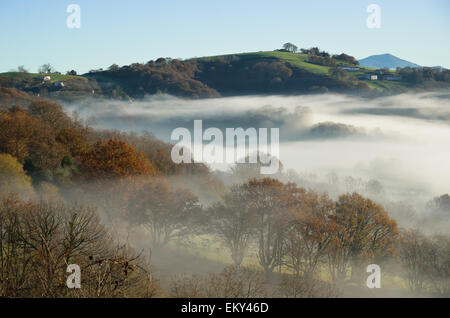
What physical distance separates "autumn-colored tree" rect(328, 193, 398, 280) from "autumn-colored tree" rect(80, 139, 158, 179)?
71.3 ft

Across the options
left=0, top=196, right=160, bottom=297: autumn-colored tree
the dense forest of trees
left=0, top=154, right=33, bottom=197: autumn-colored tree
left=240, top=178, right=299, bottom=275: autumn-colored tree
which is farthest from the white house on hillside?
left=0, top=196, right=160, bottom=297: autumn-colored tree

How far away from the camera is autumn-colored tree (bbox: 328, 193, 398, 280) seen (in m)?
40.8

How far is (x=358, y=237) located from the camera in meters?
42.3

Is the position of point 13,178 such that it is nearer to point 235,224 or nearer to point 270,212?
point 235,224

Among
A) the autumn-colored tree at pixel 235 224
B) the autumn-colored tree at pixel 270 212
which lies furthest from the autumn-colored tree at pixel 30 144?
the autumn-colored tree at pixel 270 212

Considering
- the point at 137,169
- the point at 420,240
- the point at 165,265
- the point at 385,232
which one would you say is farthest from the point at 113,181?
the point at 420,240

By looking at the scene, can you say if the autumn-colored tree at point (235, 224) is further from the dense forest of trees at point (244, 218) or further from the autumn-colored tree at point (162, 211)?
the autumn-colored tree at point (162, 211)

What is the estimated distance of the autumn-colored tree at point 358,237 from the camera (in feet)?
134

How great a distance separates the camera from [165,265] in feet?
125

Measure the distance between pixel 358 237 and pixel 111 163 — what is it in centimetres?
2664

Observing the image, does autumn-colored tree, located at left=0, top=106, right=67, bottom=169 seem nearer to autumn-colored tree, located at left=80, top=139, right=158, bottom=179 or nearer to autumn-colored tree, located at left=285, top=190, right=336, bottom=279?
autumn-colored tree, located at left=80, top=139, right=158, bottom=179

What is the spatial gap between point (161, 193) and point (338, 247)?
1919 cm

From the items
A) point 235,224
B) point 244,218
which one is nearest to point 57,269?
point 235,224
